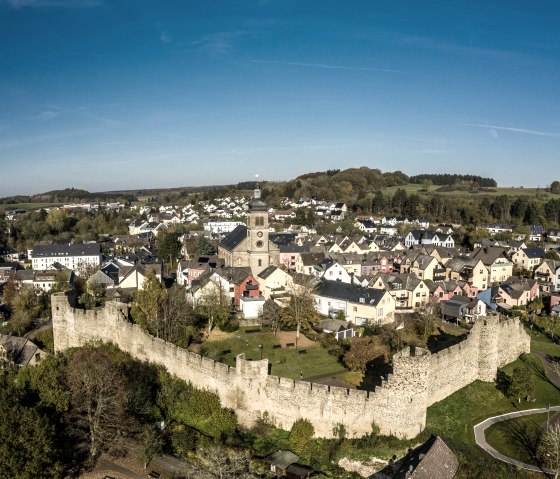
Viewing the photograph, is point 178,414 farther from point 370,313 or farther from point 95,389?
point 370,313

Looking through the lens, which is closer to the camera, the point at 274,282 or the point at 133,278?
the point at 274,282

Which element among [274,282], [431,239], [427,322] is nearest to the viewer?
[427,322]

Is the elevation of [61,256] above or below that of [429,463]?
above

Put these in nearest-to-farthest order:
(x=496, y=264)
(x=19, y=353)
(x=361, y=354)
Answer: (x=361, y=354)
(x=19, y=353)
(x=496, y=264)

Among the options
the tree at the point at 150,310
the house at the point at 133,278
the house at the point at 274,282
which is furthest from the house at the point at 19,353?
the house at the point at 133,278

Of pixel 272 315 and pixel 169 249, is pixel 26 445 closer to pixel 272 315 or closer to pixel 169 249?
pixel 272 315

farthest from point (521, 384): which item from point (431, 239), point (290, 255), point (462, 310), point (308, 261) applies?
point (431, 239)
